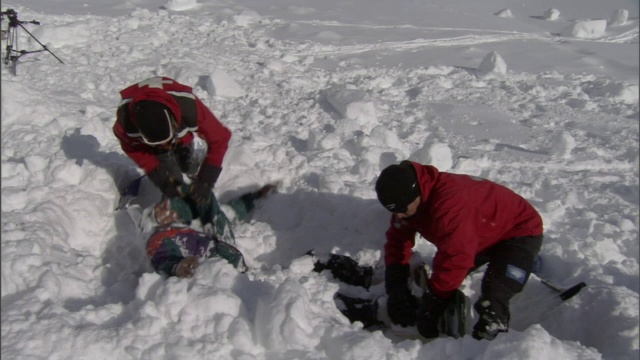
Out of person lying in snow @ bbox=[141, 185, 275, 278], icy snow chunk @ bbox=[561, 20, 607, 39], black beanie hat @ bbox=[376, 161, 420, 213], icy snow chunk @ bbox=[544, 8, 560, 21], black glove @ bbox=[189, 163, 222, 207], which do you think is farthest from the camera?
icy snow chunk @ bbox=[544, 8, 560, 21]

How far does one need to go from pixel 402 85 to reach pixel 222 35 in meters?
3.11

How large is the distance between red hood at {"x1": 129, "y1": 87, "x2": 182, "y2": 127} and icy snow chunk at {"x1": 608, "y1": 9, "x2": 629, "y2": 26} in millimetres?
8619

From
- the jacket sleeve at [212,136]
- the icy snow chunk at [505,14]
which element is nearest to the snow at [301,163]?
the jacket sleeve at [212,136]

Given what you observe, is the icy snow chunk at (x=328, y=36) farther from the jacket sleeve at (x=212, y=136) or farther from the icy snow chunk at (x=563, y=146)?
the jacket sleeve at (x=212, y=136)

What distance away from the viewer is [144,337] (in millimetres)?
2418

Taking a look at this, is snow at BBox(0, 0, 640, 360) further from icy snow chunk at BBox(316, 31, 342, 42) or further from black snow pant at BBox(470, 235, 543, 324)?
black snow pant at BBox(470, 235, 543, 324)

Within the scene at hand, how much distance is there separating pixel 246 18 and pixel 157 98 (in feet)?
19.8

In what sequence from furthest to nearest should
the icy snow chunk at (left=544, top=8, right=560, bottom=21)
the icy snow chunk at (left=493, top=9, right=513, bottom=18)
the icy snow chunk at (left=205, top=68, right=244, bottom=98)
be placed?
the icy snow chunk at (left=493, top=9, right=513, bottom=18) < the icy snow chunk at (left=544, top=8, right=560, bottom=21) < the icy snow chunk at (left=205, top=68, right=244, bottom=98)

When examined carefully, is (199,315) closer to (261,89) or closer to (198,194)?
(198,194)

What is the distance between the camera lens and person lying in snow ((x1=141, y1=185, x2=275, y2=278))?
10.6 ft

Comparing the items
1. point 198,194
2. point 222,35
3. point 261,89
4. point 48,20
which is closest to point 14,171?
point 198,194

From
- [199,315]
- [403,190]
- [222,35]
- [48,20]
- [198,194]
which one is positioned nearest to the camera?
[199,315]

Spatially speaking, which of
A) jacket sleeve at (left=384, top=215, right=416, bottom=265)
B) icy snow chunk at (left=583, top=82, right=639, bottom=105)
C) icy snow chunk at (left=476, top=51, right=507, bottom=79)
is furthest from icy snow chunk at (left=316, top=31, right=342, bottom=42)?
jacket sleeve at (left=384, top=215, right=416, bottom=265)

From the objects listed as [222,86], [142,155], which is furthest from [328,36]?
[142,155]
